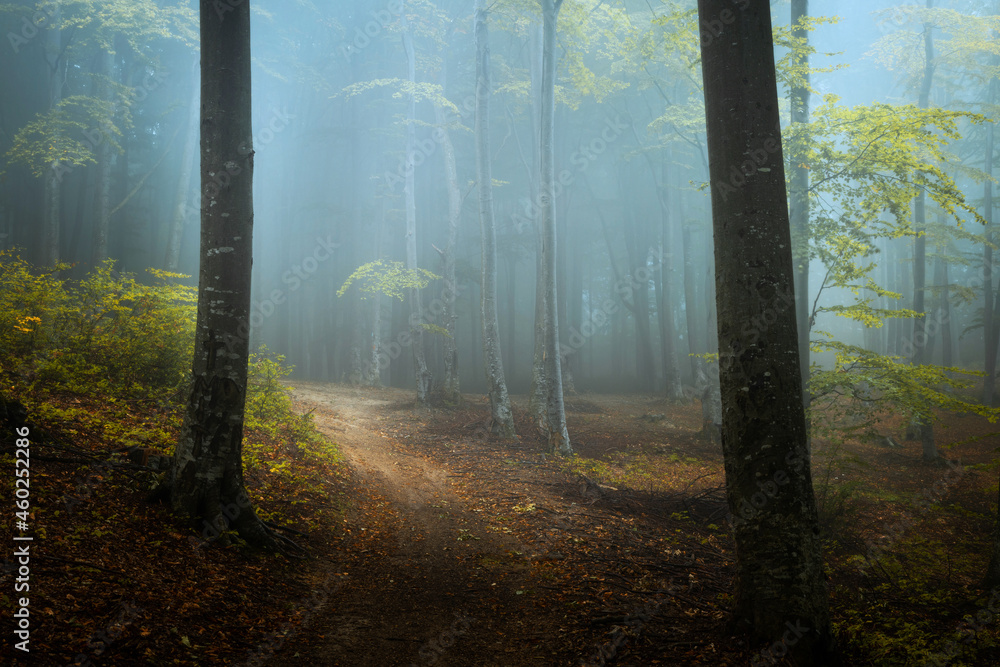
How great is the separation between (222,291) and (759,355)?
15.0ft

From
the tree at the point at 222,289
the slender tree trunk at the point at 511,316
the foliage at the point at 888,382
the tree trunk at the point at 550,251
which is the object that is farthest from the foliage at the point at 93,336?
the slender tree trunk at the point at 511,316

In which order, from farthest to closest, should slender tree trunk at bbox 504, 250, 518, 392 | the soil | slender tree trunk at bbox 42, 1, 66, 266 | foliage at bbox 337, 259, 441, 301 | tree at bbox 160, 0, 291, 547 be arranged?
slender tree trunk at bbox 504, 250, 518, 392 < slender tree trunk at bbox 42, 1, 66, 266 < foliage at bbox 337, 259, 441, 301 < tree at bbox 160, 0, 291, 547 < the soil

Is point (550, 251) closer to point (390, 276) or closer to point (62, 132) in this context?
point (390, 276)

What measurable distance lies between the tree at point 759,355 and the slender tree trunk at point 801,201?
5841mm

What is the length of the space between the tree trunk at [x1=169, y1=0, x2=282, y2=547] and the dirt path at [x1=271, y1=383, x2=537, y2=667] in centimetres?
121

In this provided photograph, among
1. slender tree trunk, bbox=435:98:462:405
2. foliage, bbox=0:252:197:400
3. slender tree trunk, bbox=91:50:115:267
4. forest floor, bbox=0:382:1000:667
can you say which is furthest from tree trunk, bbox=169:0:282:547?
slender tree trunk, bbox=91:50:115:267

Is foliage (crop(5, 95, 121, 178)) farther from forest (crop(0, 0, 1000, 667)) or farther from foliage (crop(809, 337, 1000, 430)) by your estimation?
foliage (crop(809, 337, 1000, 430))

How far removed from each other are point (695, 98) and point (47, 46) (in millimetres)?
22498

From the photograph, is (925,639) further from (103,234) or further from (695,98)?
(103,234)

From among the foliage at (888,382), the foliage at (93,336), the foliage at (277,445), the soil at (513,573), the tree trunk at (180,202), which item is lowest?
the soil at (513,573)

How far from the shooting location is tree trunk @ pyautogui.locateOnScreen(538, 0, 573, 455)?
11.6 meters

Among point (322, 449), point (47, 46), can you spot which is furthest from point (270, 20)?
point (322, 449)

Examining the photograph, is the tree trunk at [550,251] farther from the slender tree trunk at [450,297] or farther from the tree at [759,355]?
the tree at [759,355]

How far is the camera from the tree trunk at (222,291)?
15.5 ft
